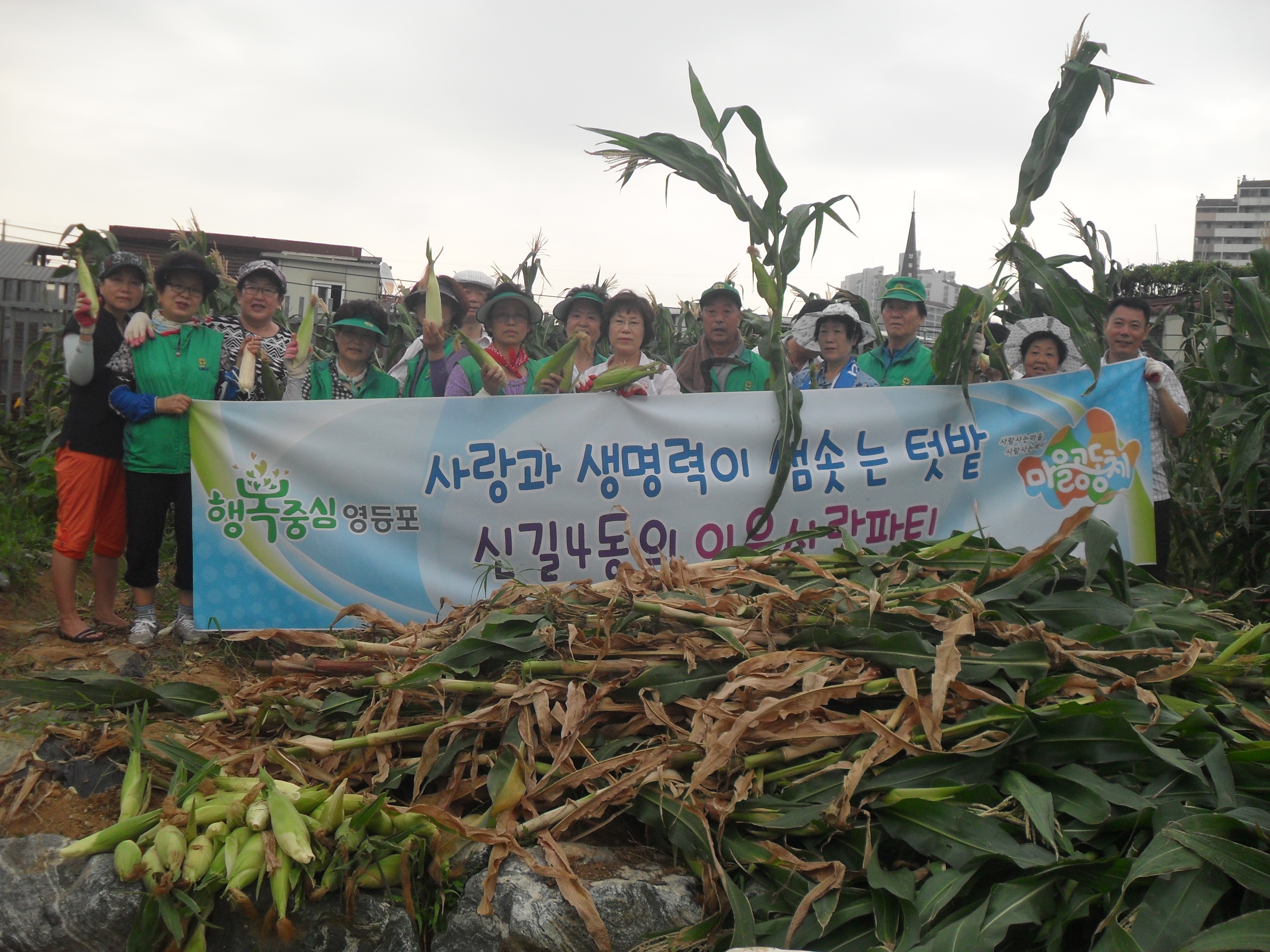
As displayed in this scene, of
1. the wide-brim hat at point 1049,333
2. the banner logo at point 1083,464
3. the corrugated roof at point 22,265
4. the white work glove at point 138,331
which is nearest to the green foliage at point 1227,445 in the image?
the banner logo at point 1083,464

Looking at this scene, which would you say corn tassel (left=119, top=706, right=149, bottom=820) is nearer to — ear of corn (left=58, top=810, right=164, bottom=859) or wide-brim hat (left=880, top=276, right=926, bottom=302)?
ear of corn (left=58, top=810, right=164, bottom=859)

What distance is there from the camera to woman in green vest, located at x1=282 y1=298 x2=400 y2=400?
4406 millimetres

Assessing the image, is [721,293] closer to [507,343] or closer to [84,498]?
[507,343]

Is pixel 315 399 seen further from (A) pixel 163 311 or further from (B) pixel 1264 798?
(B) pixel 1264 798

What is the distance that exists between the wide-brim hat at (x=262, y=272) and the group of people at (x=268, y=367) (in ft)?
0.03

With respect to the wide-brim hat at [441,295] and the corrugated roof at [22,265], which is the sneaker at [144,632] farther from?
the corrugated roof at [22,265]

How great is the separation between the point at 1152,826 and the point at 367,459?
3.17m

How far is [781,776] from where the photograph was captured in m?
2.08

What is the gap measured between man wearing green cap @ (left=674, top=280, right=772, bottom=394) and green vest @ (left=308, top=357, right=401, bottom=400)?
1.44 meters

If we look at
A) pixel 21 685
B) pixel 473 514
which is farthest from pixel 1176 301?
pixel 21 685

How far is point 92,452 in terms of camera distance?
407 cm

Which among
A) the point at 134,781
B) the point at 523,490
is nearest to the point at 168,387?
the point at 523,490

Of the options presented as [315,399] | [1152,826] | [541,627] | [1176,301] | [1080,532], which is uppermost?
[1176,301]

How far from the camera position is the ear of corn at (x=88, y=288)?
13.5 feet
